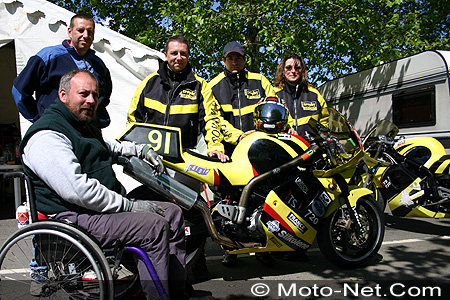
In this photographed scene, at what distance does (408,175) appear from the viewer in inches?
184

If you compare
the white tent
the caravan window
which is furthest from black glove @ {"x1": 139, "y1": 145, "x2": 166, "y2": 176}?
the caravan window

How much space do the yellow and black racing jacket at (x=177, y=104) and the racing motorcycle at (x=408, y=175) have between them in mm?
2216

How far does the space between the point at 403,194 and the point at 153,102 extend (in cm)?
325

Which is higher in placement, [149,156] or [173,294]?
[149,156]

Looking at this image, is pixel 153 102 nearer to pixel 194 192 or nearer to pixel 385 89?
pixel 194 192

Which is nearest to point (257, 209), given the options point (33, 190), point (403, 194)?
point (33, 190)

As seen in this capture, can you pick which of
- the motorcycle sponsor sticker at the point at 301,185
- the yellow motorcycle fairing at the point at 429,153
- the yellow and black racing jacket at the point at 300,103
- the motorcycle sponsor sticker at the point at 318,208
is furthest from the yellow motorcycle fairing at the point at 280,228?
the yellow motorcycle fairing at the point at 429,153

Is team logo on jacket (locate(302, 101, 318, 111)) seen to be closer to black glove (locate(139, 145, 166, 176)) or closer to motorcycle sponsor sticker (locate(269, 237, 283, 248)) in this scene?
motorcycle sponsor sticker (locate(269, 237, 283, 248))

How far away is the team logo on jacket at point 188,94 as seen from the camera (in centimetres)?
352

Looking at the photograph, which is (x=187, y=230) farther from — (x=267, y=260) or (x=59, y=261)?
(x=267, y=260)

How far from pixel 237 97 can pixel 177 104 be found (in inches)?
25.3

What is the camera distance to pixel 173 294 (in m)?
2.29

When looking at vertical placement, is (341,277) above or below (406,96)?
below

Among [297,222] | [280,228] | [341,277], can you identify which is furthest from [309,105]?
[341,277]
